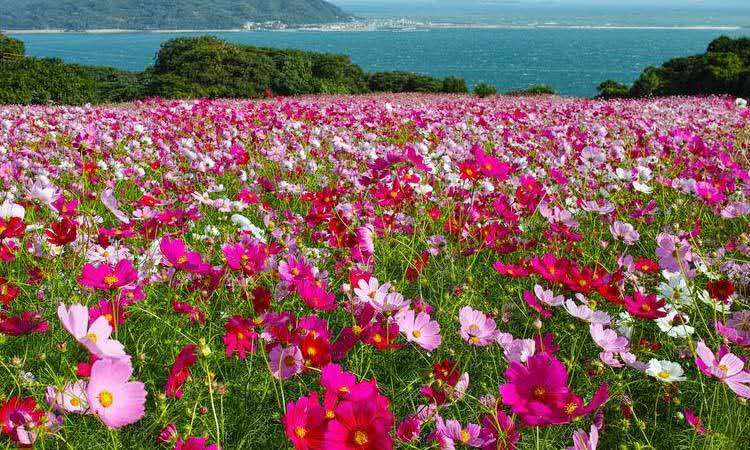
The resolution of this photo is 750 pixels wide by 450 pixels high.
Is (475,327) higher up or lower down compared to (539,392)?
lower down

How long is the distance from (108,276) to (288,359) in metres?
0.49

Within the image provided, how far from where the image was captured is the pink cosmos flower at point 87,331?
0.98 meters

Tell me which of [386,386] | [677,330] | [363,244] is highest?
[363,244]

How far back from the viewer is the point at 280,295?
67.8 inches

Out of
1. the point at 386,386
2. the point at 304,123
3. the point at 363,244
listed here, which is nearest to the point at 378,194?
the point at 363,244

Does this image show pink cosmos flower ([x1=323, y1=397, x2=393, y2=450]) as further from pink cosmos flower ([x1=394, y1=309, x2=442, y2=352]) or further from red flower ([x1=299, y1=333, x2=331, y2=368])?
pink cosmos flower ([x1=394, y1=309, x2=442, y2=352])

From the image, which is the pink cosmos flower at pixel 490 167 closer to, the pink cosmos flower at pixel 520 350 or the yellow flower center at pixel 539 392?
the pink cosmos flower at pixel 520 350

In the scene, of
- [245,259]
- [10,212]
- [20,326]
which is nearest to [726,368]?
[245,259]

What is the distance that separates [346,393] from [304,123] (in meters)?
5.39

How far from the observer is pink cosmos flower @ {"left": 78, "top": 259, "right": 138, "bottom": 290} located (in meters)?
1.29

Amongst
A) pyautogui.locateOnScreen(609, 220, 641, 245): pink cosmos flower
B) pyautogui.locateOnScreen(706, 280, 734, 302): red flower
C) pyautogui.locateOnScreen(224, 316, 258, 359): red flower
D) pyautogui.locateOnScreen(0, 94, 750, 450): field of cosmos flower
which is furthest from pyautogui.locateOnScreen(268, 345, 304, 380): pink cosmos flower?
pyautogui.locateOnScreen(609, 220, 641, 245): pink cosmos flower

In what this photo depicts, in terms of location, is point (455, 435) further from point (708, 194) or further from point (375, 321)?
point (708, 194)

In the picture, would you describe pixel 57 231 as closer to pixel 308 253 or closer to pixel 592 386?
pixel 308 253

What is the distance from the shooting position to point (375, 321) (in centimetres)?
145
